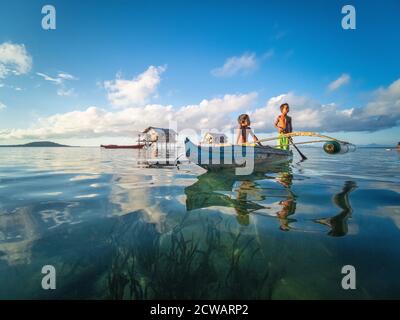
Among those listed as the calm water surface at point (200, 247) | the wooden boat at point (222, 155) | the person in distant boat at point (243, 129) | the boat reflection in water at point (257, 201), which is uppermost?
the person in distant boat at point (243, 129)

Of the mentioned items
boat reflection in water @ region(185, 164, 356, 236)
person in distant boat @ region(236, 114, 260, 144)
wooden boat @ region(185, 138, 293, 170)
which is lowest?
boat reflection in water @ region(185, 164, 356, 236)

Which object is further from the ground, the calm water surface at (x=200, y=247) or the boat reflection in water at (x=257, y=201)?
the boat reflection in water at (x=257, y=201)

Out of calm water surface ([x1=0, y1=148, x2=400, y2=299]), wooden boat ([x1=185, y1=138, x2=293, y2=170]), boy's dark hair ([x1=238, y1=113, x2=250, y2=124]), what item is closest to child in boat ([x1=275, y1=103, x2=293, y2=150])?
boy's dark hair ([x1=238, y1=113, x2=250, y2=124])

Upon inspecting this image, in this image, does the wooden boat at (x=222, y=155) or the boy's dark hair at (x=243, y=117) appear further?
the boy's dark hair at (x=243, y=117)

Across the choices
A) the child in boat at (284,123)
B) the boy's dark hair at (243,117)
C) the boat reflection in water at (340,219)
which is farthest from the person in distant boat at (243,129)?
the boat reflection in water at (340,219)

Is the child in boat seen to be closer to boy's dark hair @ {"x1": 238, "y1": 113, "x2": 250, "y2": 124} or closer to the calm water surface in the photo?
boy's dark hair @ {"x1": 238, "y1": 113, "x2": 250, "y2": 124}

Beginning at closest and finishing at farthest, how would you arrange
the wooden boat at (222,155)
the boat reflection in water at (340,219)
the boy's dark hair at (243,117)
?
→ the boat reflection in water at (340,219) → the wooden boat at (222,155) → the boy's dark hair at (243,117)

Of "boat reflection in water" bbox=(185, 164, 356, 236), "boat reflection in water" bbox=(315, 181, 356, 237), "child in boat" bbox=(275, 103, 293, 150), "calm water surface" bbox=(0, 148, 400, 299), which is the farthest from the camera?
"child in boat" bbox=(275, 103, 293, 150)

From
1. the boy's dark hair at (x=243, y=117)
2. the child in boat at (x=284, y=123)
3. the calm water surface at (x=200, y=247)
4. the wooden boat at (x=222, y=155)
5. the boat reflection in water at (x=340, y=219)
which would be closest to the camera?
the calm water surface at (x=200, y=247)

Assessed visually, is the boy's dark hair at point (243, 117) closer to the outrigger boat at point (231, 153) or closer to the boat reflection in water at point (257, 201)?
the outrigger boat at point (231, 153)

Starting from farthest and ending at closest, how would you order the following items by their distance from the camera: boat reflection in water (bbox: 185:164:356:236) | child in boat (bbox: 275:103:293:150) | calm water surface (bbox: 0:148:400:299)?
1. child in boat (bbox: 275:103:293:150)
2. boat reflection in water (bbox: 185:164:356:236)
3. calm water surface (bbox: 0:148:400:299)
